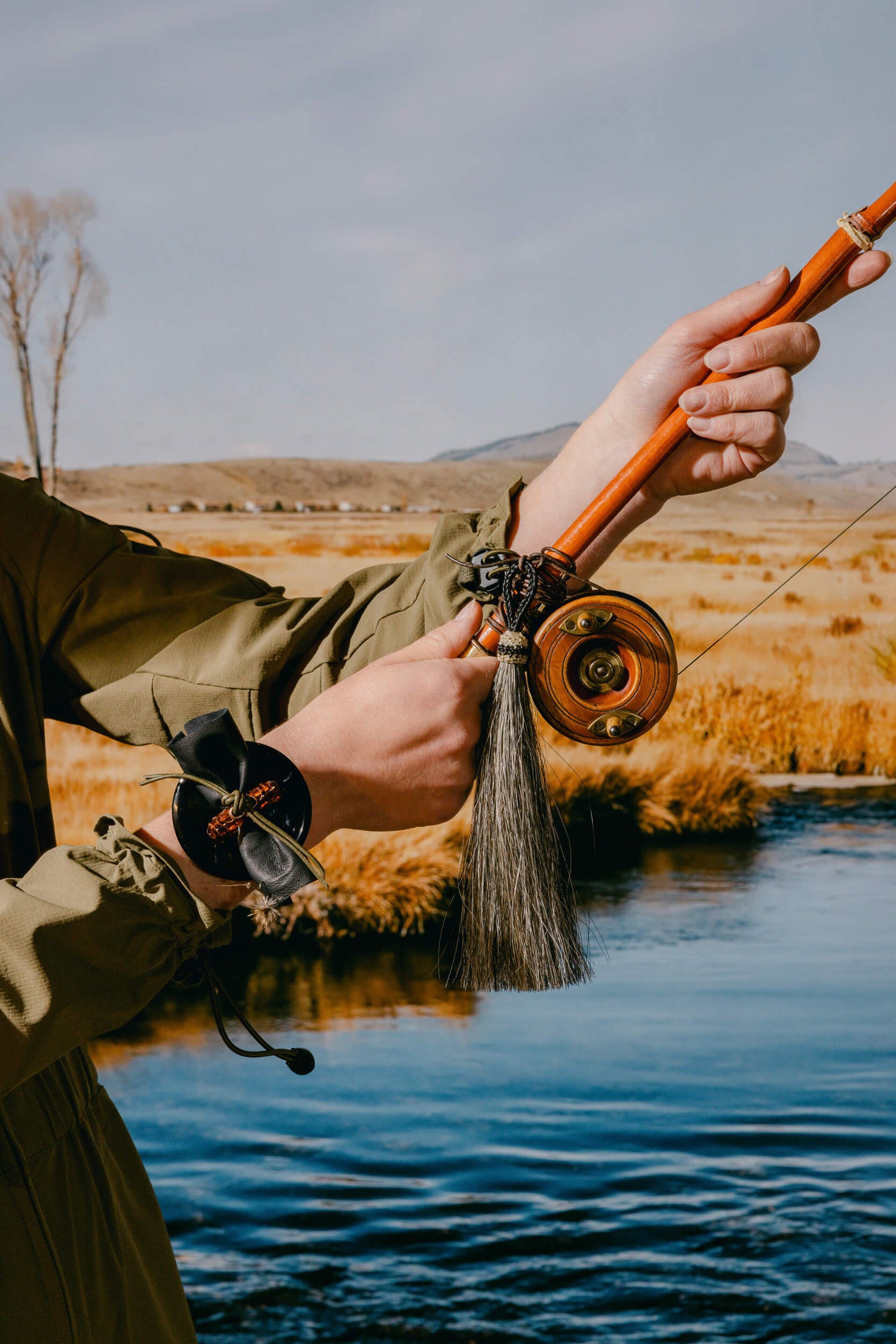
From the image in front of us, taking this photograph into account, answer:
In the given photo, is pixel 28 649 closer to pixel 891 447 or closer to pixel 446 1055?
pixel 446 1055

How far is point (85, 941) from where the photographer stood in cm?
61

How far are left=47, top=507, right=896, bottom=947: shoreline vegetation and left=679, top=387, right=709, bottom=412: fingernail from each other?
2.74 m

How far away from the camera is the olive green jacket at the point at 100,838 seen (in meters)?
0.61

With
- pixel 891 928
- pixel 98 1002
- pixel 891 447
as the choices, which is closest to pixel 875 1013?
pixel 891 928

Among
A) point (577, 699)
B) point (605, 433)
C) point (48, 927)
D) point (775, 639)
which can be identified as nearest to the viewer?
point (48, 927)

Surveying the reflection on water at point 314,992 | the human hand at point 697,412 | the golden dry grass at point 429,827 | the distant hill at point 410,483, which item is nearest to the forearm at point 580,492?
the human hand at point 697,412

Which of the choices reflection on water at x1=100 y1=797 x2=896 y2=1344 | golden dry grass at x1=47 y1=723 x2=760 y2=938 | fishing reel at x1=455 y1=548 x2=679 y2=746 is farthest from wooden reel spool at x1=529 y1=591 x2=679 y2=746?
reflection on water at x1=100 y1=797 x2=896 y2=1344

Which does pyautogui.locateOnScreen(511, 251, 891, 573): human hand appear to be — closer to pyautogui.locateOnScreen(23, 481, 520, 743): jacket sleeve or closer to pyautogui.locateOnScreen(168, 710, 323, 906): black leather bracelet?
pyautogui.locateOnScreen(23, 481, 520, 743): jacket sleeve

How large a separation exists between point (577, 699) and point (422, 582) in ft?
0.65

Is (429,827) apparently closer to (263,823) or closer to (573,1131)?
(573,1131)

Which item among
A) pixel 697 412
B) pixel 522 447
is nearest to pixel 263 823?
pixel 697 412

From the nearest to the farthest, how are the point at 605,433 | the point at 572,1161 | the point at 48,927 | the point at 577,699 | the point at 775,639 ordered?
the point at 48,927
the point at 577,699
the point at 605,433
the point at 572,1161
the point at 775,639

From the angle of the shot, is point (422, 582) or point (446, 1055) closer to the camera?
point (422, 582)

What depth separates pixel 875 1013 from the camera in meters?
3.57
